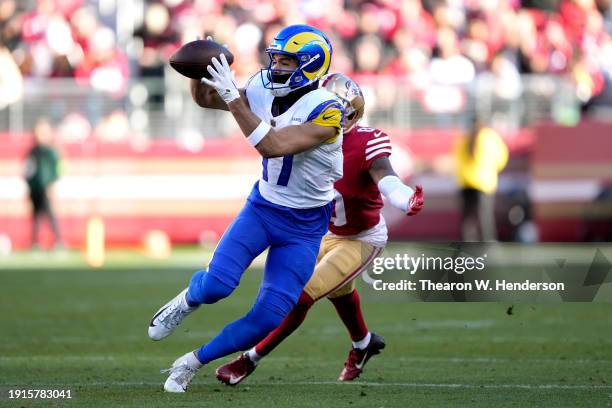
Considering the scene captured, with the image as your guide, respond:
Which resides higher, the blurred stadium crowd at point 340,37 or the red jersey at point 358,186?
the red jersey at point 358,186

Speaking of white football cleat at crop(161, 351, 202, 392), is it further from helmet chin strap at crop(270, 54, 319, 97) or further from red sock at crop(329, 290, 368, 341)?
helmet chin strap at crop(270, 54, 319, 97)

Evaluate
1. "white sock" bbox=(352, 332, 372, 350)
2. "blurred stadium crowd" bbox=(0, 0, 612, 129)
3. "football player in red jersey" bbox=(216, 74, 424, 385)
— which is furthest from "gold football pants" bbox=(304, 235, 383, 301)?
"blurred stadium crowd" bbox=(0, 0, 612, 129)

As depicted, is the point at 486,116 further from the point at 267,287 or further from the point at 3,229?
the point at 267,287

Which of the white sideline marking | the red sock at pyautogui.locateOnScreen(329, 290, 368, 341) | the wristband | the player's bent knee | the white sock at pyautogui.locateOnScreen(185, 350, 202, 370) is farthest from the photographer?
the red sock at pyautogui.locateOnScreen(329, 290, 368, 341)

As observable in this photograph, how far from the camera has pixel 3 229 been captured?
59.4 ft

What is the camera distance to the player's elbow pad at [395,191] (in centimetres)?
657

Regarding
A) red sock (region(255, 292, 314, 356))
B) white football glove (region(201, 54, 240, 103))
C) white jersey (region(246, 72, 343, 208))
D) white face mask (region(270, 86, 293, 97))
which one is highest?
white football glove (region(201, 54, 240, 103))

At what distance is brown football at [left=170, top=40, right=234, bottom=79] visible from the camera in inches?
246

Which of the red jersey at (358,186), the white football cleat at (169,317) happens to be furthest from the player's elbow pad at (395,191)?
the white football cleat at (169,317)

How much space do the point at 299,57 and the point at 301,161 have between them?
51 cm

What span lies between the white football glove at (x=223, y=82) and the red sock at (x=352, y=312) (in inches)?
64.7

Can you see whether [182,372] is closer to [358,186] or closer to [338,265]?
[338,265]

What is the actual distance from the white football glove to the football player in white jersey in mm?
24

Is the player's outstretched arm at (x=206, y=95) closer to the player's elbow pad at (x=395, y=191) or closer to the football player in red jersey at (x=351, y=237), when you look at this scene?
the football player in red jersey at (x=351, y=237)
